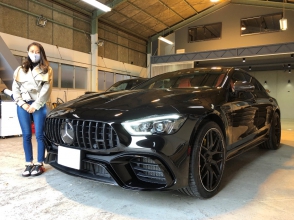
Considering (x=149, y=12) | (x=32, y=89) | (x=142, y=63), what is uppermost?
(x=149, y=12)

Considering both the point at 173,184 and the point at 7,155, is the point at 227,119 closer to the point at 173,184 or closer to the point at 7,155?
the point at 173,184

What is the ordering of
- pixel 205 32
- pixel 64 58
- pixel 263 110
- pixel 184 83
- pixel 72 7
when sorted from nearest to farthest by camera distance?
pixel 184 83
pixel 263 110
pixel 64 58
pixel 72 7
pixel 205 32

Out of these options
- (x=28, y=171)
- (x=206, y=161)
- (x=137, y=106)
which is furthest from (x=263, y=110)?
(x=28, y=171)

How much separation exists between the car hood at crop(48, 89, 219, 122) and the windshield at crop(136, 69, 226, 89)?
35cm

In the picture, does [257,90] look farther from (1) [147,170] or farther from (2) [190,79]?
(1) [147,170]

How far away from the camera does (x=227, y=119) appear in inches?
80.8

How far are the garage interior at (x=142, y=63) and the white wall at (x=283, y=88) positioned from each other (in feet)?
0.17

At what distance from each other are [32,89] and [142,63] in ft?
43.6

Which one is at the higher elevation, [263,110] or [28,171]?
[263,110]

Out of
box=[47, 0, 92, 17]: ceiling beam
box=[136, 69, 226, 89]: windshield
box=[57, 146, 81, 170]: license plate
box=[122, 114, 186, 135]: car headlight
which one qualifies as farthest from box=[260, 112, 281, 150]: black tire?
box=[47, 0, 92, 17]: ceiling beam

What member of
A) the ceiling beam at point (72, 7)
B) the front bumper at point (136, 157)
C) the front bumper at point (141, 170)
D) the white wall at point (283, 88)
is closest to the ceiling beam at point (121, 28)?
the ceiling beam at point (72, 7)

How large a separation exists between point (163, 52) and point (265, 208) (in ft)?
49.8

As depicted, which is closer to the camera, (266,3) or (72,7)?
(72,7)

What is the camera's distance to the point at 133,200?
1.77 m
